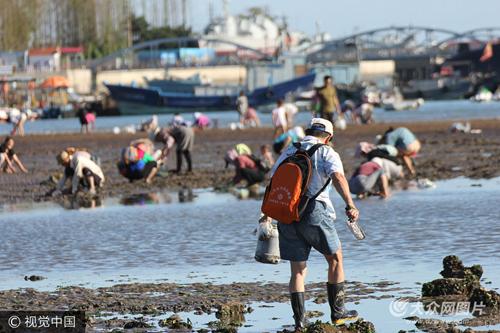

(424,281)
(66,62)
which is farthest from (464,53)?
(424,281)

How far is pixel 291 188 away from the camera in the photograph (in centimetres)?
1010

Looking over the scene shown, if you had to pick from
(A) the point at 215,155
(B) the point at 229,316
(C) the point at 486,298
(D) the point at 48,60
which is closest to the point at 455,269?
(C) the point at 486,298

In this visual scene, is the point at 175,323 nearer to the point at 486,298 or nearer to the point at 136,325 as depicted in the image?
the point at 136,325

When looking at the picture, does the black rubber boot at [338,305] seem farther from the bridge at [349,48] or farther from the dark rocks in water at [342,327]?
the bridge at [349,48]

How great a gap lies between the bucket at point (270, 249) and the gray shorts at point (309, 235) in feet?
1.31

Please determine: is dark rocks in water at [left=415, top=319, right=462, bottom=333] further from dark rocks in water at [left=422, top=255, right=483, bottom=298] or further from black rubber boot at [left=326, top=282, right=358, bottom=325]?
dark rocks in water at [left=422, top=255, right=483, bottom=298]

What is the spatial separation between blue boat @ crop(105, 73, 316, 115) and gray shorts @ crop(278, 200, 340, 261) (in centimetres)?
7799

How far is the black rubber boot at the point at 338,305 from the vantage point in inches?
402

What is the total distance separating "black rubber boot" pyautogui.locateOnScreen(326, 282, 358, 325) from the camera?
10.2 metres

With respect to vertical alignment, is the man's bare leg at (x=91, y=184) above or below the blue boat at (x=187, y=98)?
above

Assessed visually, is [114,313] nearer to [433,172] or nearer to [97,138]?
[433,172]

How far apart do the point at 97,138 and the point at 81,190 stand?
25.1 m

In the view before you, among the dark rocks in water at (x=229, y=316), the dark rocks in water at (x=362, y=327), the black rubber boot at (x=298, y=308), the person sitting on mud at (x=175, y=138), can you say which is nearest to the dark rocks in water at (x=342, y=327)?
the dark rocks in water at (x=362, y=327)

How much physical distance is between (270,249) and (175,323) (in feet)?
3.40
